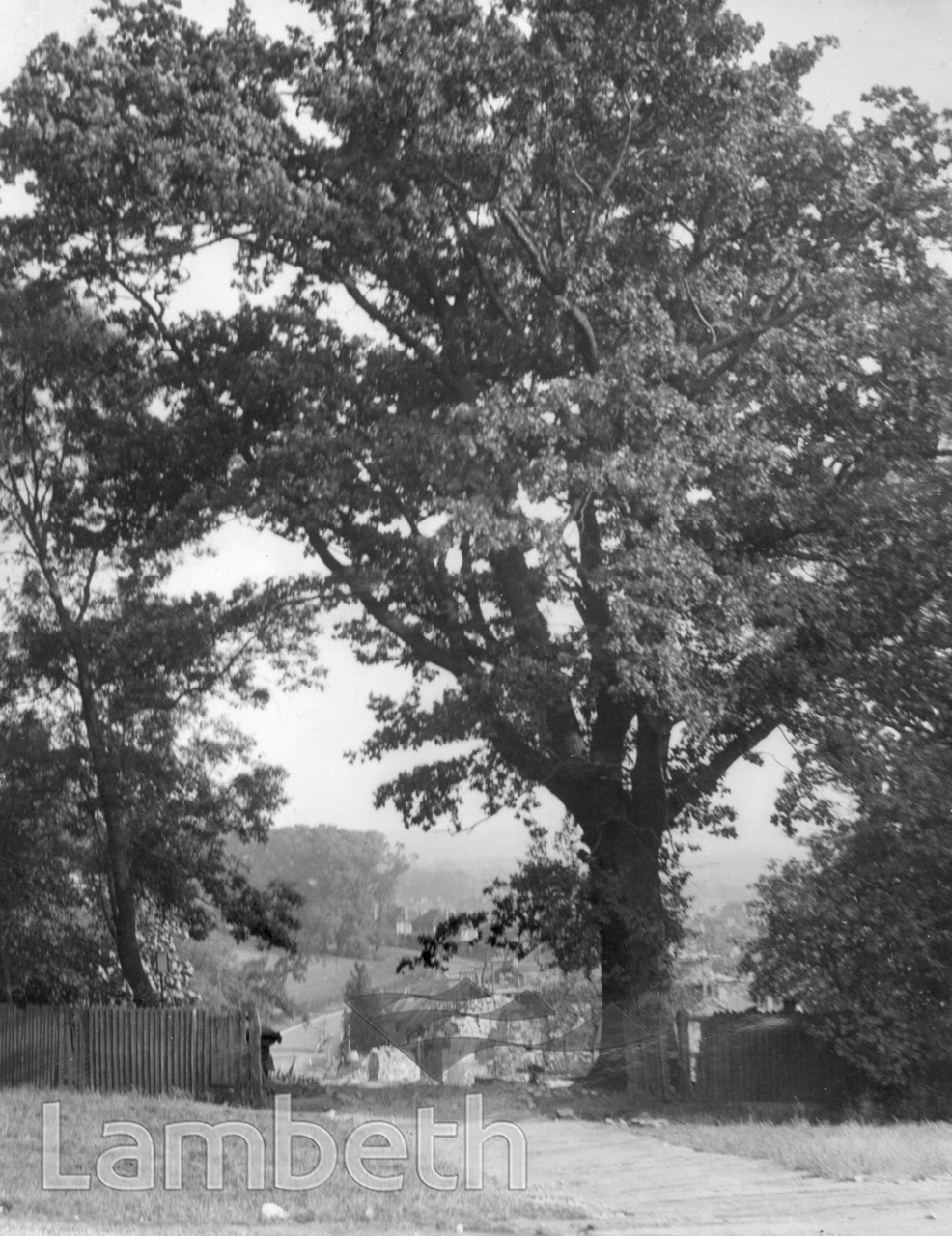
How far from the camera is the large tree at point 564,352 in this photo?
1736 cm

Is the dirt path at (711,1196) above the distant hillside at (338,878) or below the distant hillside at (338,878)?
below

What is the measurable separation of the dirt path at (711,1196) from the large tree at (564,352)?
17.0 ft

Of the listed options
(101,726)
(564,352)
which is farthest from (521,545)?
(101,726)

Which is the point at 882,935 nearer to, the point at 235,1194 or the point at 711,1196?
the point at 711,1196

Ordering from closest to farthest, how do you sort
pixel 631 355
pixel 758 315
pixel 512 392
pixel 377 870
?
pixel 631 355, pixel 512 392, pixel 758 315, pixel 377 870

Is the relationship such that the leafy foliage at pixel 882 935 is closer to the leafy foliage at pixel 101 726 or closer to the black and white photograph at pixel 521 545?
the black and white photograph at pixel 521 545

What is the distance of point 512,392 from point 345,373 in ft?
8.56

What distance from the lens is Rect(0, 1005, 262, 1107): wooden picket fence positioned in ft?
55.9

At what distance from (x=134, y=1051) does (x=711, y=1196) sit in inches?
344

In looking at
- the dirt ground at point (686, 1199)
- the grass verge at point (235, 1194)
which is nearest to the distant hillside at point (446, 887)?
the dirt ground at point (686, 1199)

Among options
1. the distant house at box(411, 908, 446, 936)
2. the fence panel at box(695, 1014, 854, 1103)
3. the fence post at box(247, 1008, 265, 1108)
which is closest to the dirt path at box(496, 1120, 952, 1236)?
the fence panel at box(695, 1014, 854, 1103)

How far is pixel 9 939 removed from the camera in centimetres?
2203

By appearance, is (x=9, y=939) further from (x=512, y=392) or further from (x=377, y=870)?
(x=512, y=392)

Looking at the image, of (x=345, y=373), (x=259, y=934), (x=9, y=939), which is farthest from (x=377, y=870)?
(x=345, y=373)
